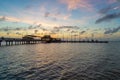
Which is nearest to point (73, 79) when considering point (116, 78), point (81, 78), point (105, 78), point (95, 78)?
point (81, 78)

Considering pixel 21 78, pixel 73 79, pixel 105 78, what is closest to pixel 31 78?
pixel 21 78

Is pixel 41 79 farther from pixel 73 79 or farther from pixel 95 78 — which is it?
pixel 95 78

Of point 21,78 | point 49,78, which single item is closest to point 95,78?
point 49,78

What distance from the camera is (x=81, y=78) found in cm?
1867

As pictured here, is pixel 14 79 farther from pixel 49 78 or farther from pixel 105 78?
pixel 105 78

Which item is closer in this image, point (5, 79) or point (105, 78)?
point (5, 79)

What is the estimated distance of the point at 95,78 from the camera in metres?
18.7

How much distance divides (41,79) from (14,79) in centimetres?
321

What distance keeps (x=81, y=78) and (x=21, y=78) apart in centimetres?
750

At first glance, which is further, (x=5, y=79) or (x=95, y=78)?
(x=95, y=78)

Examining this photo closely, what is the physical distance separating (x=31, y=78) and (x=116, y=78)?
10.8m

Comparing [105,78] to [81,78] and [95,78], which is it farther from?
[81,78]

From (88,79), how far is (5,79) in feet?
33.0

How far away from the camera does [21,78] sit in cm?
1805
